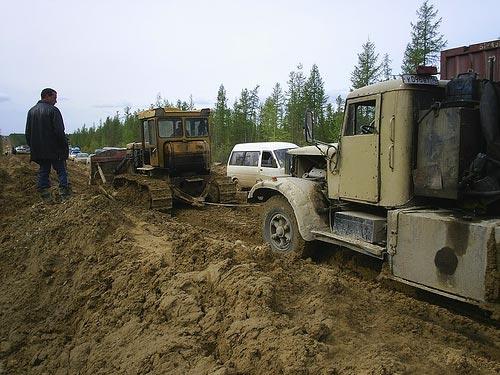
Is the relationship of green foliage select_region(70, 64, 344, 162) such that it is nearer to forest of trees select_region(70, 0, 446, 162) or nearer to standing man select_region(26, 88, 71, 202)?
forest of trees select_region(70, 0, 446, 162)

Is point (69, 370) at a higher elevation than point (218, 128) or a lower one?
lower

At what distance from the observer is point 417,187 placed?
486 centimetres

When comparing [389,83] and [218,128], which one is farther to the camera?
[218,128]

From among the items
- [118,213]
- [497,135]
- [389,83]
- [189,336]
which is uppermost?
[389,83]

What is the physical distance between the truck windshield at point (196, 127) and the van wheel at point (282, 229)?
605 centimetres

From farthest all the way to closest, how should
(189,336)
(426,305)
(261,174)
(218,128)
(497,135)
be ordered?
(218,128)
(261,174)
(426,305)
(497,135)
(189,336)

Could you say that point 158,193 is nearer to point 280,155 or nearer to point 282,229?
point 280,155

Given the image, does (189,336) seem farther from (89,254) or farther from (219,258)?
(89,254)

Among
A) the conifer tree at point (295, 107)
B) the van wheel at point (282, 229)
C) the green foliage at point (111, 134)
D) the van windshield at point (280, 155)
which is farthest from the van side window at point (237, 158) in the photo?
the green foliage at point (111, 134)

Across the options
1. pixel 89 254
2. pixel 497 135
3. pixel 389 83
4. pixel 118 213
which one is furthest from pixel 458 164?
pixel 118 213

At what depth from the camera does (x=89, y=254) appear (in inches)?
238

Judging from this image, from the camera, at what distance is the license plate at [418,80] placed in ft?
16.4

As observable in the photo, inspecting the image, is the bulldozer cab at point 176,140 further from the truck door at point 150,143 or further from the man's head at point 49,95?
the man's head at point 49,95

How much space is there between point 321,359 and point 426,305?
220cm
